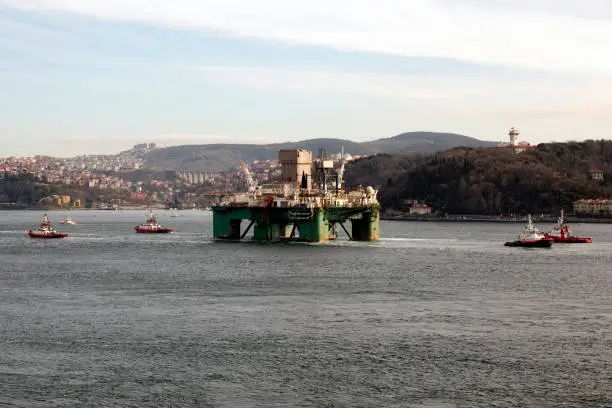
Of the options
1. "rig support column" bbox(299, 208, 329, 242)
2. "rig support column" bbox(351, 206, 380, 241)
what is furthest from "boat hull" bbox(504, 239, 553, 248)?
"rig support column" bbox(299, 208, 329, 242)

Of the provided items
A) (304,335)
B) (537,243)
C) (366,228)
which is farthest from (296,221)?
(304,335)

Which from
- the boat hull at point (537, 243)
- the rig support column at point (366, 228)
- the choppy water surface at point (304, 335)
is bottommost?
the choppy water surface at point (304, 335)

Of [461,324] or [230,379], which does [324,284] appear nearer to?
[461,324]

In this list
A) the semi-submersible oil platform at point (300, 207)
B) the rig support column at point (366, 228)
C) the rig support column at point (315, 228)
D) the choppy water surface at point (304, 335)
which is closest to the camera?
the choppy water surface at point (304, 335)

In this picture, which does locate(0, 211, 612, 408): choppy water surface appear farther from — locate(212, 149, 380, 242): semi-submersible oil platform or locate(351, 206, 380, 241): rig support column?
locate(351, 206, 380, 241): rig support column

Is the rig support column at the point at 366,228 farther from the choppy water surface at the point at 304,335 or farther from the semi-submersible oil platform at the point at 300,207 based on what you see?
the choppy water surface at the point at 304,335

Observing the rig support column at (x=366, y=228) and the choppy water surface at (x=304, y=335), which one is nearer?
the choppy water surface at (x=304, y=335)

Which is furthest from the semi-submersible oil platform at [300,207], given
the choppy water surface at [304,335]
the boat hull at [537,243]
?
the choppy water surface at [304,335]

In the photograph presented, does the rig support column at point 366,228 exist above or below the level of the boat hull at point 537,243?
above
